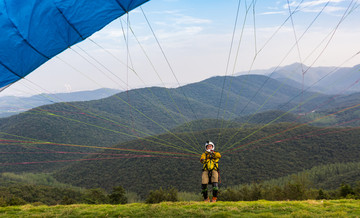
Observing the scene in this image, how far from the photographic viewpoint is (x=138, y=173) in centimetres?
6488

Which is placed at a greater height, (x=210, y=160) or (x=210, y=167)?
(x=210, y=160)

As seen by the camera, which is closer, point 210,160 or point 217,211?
point 217,211

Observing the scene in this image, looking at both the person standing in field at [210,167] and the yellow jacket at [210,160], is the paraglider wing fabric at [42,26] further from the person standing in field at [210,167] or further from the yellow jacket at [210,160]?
the yellow jacket at [210,160]

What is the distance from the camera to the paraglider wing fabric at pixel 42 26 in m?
6.25

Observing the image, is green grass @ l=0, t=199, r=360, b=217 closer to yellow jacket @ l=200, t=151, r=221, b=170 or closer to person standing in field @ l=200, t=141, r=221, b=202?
person standing in field @ l=200, t=141, r=221, b=202

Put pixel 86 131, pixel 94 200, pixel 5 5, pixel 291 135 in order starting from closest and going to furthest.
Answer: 1. pixel 5 5
2. pixel 94 200
3. pixel 291 135
4. pixel 86 131

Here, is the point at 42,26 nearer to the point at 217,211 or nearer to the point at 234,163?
the point at 217,211

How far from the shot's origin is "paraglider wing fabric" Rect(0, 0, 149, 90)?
6.25m

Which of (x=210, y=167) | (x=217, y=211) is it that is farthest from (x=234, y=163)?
(x=217, y=211)

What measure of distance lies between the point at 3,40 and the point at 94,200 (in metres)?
30.0

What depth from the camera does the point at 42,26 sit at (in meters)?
6.58

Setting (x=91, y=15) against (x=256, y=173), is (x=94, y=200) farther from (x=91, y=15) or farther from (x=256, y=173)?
(x=256, y=173)

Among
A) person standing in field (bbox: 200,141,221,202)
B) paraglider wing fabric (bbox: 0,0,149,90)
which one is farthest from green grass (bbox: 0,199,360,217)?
paraglider wing fabric (bbox: 0,0,149,90)

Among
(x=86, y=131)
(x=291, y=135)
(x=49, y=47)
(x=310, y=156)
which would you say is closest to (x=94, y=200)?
(x=49, y=47)
